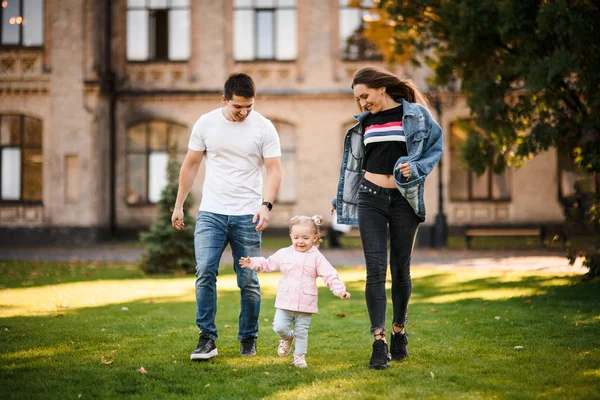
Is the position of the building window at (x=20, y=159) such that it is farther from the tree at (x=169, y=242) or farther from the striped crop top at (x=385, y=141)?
A: the striped crop top at (x=385, y=141)

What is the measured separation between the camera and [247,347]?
5.81 m

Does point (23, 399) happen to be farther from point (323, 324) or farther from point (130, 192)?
point (130, 192)

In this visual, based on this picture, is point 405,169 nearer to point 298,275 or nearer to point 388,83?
point 388,83

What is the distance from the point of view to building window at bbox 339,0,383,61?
2317 cm

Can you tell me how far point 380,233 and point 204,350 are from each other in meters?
1.67

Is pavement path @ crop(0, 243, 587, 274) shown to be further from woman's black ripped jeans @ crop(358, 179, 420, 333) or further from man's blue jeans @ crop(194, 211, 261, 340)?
man's blue jeans @ crop(194, 211, 261, 340)

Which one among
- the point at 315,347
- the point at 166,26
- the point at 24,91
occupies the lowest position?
the point at 315,347

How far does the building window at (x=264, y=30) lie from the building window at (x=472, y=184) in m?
6.20

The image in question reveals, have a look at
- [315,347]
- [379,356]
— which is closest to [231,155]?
[315,347]

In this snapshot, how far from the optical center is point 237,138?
5.68 m

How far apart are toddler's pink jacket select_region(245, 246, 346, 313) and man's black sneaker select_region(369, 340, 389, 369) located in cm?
54

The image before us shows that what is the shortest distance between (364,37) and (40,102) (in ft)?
34.7

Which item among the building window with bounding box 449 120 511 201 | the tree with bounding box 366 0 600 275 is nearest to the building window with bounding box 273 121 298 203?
the building window with bounding box 449 120 511 201

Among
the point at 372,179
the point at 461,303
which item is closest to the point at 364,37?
the point at 461,303
